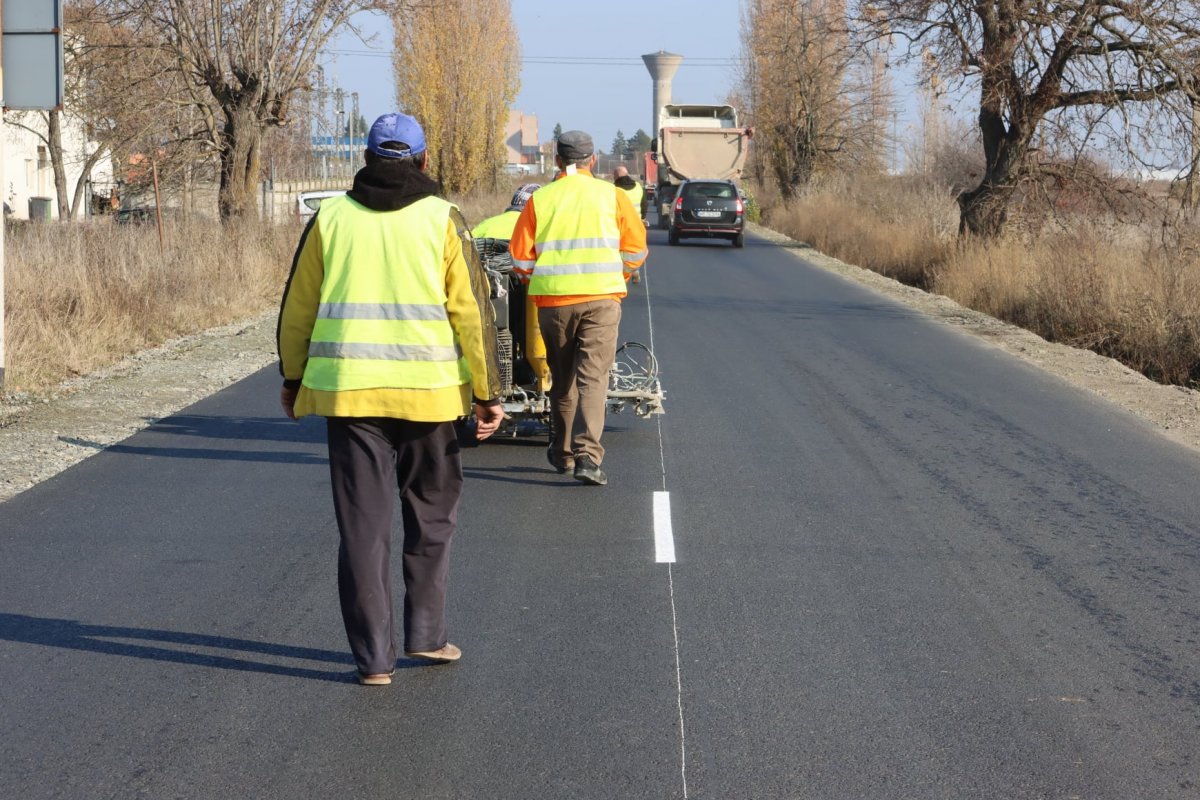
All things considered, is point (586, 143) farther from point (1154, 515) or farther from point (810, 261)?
point (810, 261)

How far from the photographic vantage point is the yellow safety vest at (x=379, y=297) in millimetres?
4930

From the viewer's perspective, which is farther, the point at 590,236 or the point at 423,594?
the point at 590,236

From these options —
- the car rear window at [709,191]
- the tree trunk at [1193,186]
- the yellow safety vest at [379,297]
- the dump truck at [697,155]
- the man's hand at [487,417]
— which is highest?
the dump truck at [697,155]

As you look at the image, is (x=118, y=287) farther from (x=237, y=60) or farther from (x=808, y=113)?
(x=808, y=113)

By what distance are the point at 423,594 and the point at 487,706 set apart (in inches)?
20.3

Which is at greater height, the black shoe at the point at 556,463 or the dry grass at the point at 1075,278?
the dry grass at the point at 1075,278

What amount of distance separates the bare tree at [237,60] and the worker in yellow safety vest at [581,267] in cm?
1786

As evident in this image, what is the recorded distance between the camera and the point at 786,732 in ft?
15.6

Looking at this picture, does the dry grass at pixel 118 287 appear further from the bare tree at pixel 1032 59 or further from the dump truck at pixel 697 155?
the dump truck at pixel 697 155

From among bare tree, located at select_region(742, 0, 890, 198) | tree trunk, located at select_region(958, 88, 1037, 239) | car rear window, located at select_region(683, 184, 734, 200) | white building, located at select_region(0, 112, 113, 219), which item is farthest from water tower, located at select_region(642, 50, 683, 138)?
tree trunk, located at select_region(958, 88, 1037, 239)

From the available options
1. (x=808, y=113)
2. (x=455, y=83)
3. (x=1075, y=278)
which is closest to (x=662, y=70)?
(x=808, y=113)

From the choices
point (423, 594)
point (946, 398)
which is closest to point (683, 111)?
point (946, 398)

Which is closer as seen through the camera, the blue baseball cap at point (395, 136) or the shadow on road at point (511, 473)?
the blue baseball cap at point (395, 136)

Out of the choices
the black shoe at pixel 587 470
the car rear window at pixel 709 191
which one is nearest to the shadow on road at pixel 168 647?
the black shoe at pixel 587 470
